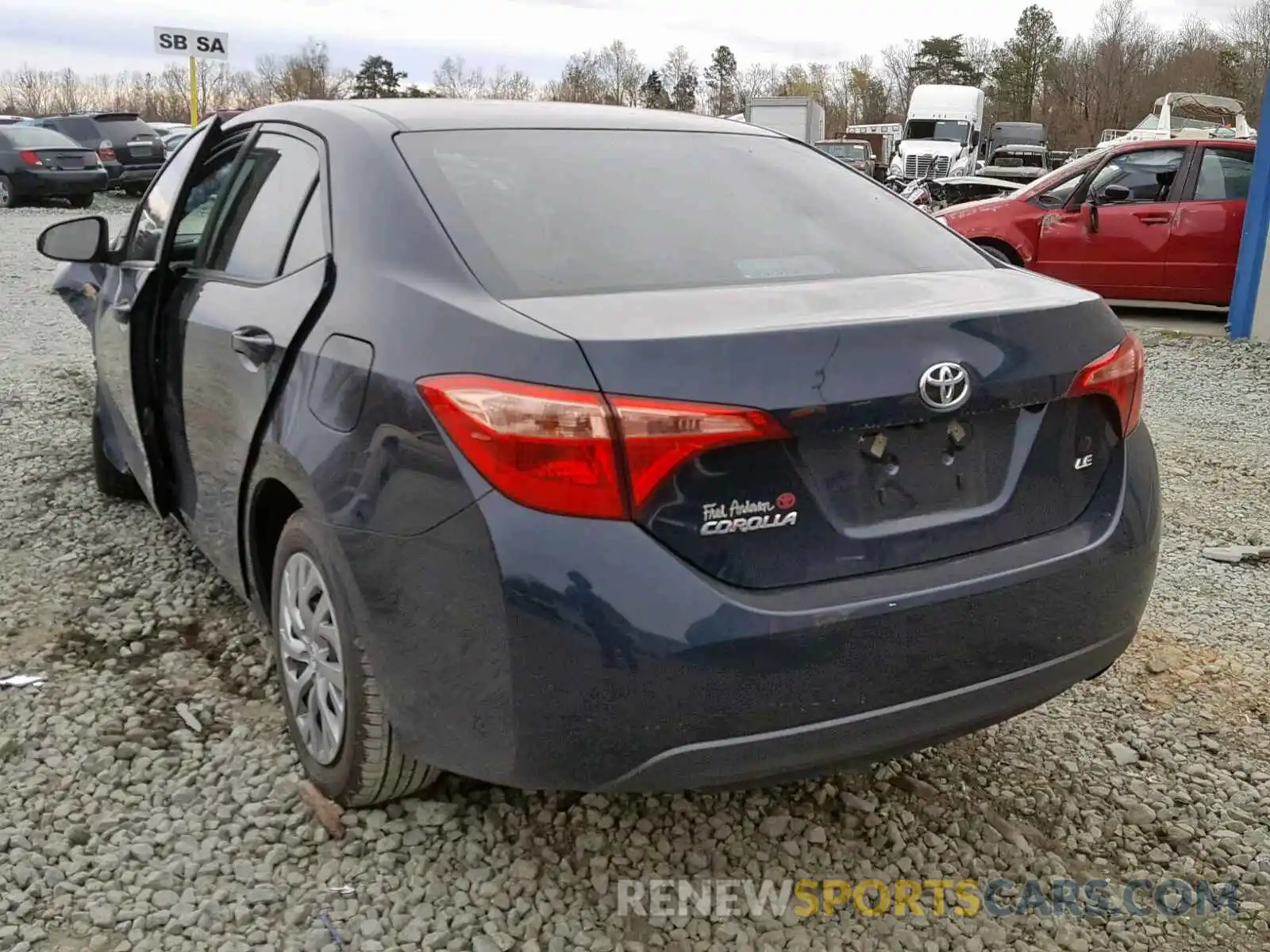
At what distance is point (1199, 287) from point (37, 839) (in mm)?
10377

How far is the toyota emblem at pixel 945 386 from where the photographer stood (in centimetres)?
206

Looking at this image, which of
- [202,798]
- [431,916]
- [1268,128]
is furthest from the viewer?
[1268,128]

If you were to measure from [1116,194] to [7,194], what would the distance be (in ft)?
64.4

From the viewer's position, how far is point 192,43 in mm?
16375

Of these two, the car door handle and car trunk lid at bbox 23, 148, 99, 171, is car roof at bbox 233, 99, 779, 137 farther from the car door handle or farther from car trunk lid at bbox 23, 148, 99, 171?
car trunk lid at bbox 23, 148, 99, 171

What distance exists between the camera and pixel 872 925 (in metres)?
2.34

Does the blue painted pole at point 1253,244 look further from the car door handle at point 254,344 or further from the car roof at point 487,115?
the car door handle at point 254,344

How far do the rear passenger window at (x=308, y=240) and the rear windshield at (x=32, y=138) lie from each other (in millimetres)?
21724

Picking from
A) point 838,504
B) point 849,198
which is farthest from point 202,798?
point 849,198

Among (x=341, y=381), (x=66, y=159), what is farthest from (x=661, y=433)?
(x=66, y=159)

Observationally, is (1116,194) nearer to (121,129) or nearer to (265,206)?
(265,206)

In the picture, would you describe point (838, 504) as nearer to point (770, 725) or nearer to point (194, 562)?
point (770, 725)

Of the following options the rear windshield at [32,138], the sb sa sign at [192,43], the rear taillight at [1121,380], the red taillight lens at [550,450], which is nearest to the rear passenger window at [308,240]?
the red taillight lens at [550,450]

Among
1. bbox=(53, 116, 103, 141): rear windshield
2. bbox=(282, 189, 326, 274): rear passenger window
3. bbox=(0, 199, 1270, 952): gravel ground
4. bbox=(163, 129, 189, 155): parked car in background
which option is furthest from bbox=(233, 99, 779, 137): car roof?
bbox=(53, 116, 103, 141): rear windshield
